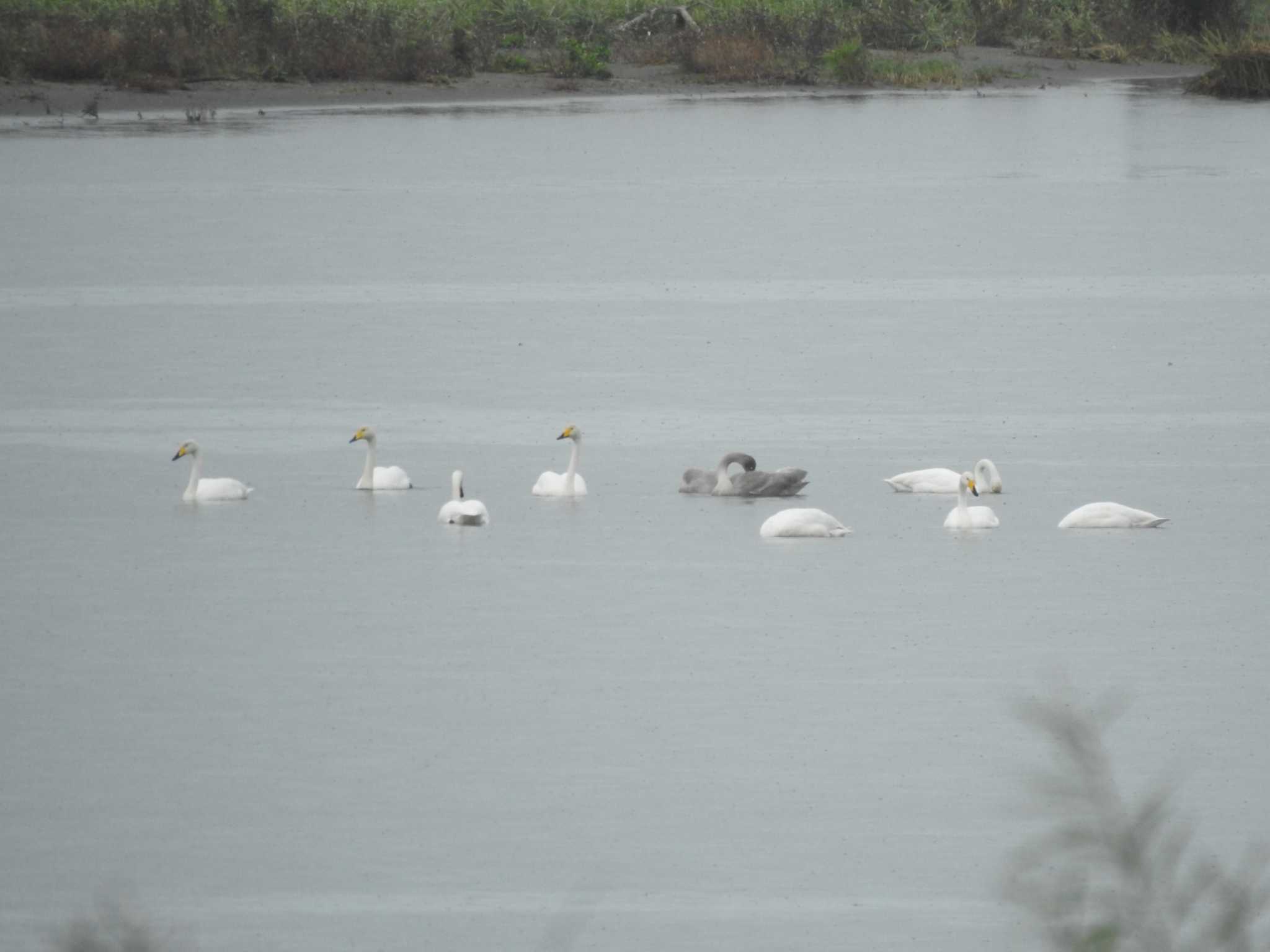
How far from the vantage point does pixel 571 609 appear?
11984mm

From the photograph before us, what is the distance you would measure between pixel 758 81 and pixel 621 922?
49.4 m

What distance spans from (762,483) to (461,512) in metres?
1.76

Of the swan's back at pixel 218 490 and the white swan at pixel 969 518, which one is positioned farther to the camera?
the swan's back at pixel 218 490

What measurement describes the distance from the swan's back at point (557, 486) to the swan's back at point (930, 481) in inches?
68.8

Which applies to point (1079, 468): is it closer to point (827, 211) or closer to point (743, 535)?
point (743, 535)

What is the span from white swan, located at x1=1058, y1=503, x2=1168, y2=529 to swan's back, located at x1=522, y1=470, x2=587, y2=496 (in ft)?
8.92

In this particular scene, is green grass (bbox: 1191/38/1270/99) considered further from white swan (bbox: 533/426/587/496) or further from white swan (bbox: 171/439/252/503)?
white swan (bbox: 171/439/252/503)

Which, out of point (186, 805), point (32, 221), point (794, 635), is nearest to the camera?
point (186, 805)

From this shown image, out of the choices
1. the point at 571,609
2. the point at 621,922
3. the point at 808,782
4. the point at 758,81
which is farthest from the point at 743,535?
the point at 758,81

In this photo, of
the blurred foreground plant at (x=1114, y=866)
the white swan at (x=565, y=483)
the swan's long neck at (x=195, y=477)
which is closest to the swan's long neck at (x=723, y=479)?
the white swan at (x=565, y=483)

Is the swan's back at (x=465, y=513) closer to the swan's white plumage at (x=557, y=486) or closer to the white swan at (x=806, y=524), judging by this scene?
the swan's white plumage at (x=557, y=486)

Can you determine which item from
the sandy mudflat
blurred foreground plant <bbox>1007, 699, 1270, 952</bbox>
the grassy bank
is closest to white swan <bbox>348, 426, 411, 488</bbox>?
blurred foreground plant <bbox>1007, 699, 1270, 952</bbox>

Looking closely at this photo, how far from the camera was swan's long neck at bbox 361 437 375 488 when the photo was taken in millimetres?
14789

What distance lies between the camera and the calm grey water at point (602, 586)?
27.7 feet
